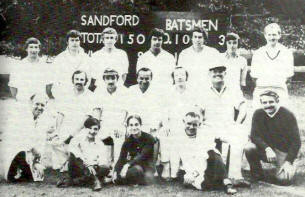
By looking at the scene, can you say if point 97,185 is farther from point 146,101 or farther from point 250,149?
point 250,149

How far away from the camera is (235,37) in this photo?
2.95 meters

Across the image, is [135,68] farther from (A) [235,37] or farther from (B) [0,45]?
(B) [0,45]

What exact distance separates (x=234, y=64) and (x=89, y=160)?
136 centimetres

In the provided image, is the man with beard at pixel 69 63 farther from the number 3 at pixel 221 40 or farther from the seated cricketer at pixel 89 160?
the number 3 at pixel 221 40

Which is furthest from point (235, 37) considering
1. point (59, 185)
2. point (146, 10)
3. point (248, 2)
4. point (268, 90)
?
point (59, 185)

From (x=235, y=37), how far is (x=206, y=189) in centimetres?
120

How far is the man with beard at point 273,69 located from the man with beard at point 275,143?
52 millimetres

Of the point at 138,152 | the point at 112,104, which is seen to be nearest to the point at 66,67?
the point at 112,104

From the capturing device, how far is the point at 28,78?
9.88 feet

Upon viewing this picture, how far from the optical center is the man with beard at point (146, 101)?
9.69 ft

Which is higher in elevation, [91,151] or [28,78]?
[28,78]

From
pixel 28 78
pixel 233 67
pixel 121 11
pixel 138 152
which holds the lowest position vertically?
pixel 138 152

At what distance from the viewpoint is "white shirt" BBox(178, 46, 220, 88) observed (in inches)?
116

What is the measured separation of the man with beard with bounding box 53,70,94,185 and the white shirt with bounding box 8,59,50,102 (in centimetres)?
17
